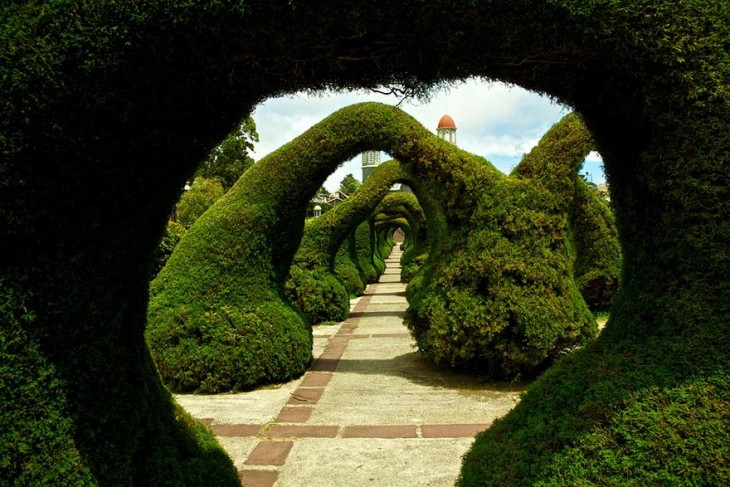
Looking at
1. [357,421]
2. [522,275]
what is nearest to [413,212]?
[522,275]

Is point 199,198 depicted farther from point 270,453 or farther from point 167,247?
point 270,453

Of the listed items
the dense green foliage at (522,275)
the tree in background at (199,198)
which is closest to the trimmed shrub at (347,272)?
the dense green foliage at (522,275)

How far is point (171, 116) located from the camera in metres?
2.21

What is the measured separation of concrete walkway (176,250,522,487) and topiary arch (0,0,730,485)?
1.54 meters

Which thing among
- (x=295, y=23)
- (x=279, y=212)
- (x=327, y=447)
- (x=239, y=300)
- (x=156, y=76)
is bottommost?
(x=327, y=447)

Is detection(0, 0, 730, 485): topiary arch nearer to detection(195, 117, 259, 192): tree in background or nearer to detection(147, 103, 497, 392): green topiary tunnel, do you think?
detection(147, 103, 497, 392): green topiary tunnel

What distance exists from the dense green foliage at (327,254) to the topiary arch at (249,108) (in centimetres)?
824

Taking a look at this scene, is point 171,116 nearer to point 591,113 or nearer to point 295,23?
point 295,23

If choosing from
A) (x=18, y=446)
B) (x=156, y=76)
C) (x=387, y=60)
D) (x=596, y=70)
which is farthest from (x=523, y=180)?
(x=18, y=446)

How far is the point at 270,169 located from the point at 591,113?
181 inches

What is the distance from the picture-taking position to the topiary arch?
6.20 feet

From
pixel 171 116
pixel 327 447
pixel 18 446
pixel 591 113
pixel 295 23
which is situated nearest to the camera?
pixel 295 23

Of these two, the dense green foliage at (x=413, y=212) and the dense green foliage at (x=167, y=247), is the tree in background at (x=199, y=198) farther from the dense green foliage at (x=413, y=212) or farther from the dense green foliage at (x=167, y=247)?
the dense green foliage at (x=167, y=247)

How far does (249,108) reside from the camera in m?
2.47
